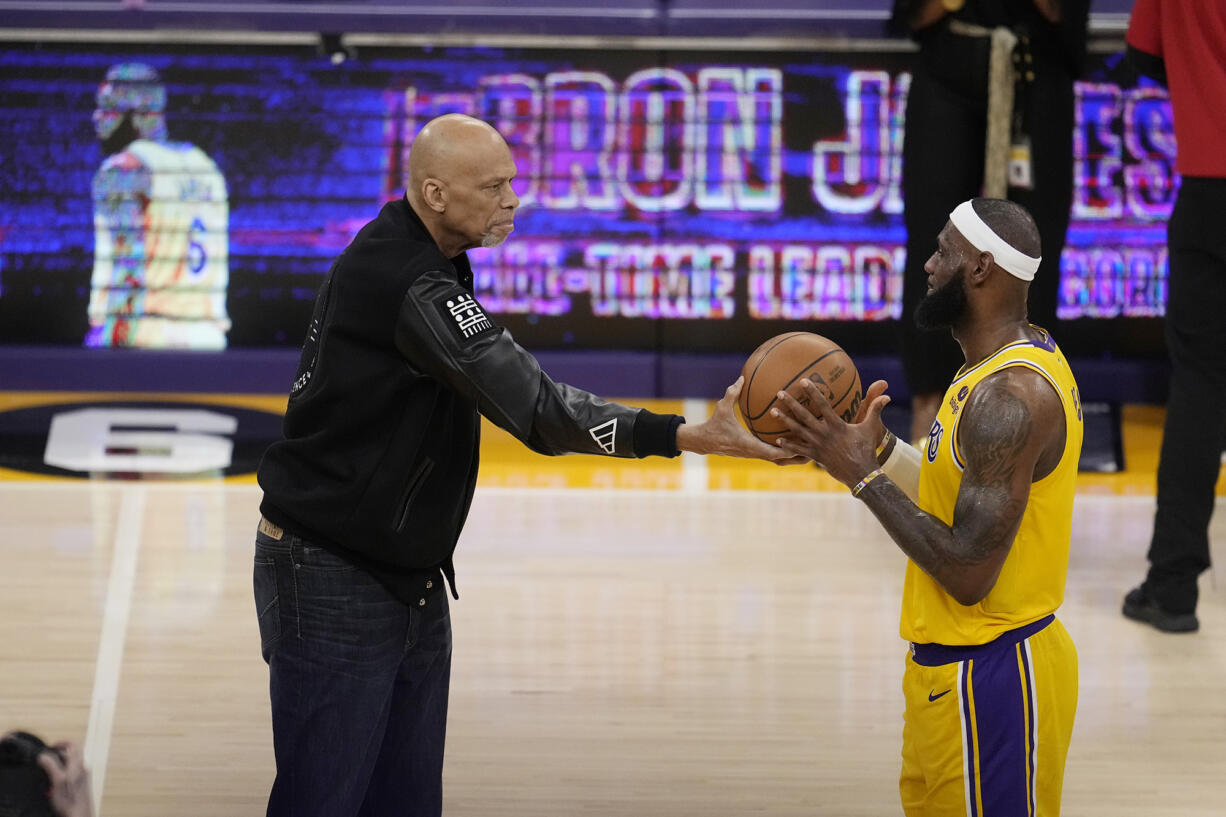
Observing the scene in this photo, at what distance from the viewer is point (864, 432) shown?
117 inches

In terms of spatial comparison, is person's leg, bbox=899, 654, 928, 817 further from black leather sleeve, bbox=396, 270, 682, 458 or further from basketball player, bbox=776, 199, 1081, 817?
black leather sleeve, bbox=396, 270, 682, 458

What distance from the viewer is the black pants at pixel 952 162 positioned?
664 centimetres

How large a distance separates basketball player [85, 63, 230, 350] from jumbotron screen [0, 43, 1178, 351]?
11 mm

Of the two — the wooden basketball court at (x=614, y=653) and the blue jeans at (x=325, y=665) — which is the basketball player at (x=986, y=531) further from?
the wooden basketball court at (x=614, y=653)

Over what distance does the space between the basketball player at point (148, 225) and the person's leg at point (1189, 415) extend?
5018mm

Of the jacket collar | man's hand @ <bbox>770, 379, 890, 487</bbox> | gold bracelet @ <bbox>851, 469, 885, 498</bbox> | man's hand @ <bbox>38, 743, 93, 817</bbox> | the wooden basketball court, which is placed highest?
the jacket collar

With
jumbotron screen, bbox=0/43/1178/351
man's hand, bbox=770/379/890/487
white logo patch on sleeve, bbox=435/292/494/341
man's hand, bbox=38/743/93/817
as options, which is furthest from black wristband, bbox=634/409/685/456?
jumbotron screen, bbox=0/43/1178/351

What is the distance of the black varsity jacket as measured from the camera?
283 centimetres

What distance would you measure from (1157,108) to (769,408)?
220 inches

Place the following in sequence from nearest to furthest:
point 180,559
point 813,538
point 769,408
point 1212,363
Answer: point 769,408
point 1212,363
point 180,559
point 813,538

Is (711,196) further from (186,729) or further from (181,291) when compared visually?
(186,729)

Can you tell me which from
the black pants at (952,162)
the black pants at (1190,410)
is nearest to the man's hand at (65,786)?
the black pants at (1190,410)

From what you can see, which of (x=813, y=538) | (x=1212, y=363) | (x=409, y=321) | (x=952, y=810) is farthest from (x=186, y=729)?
(x=1212, y=363)

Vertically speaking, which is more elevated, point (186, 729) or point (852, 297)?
point (852, 297)
